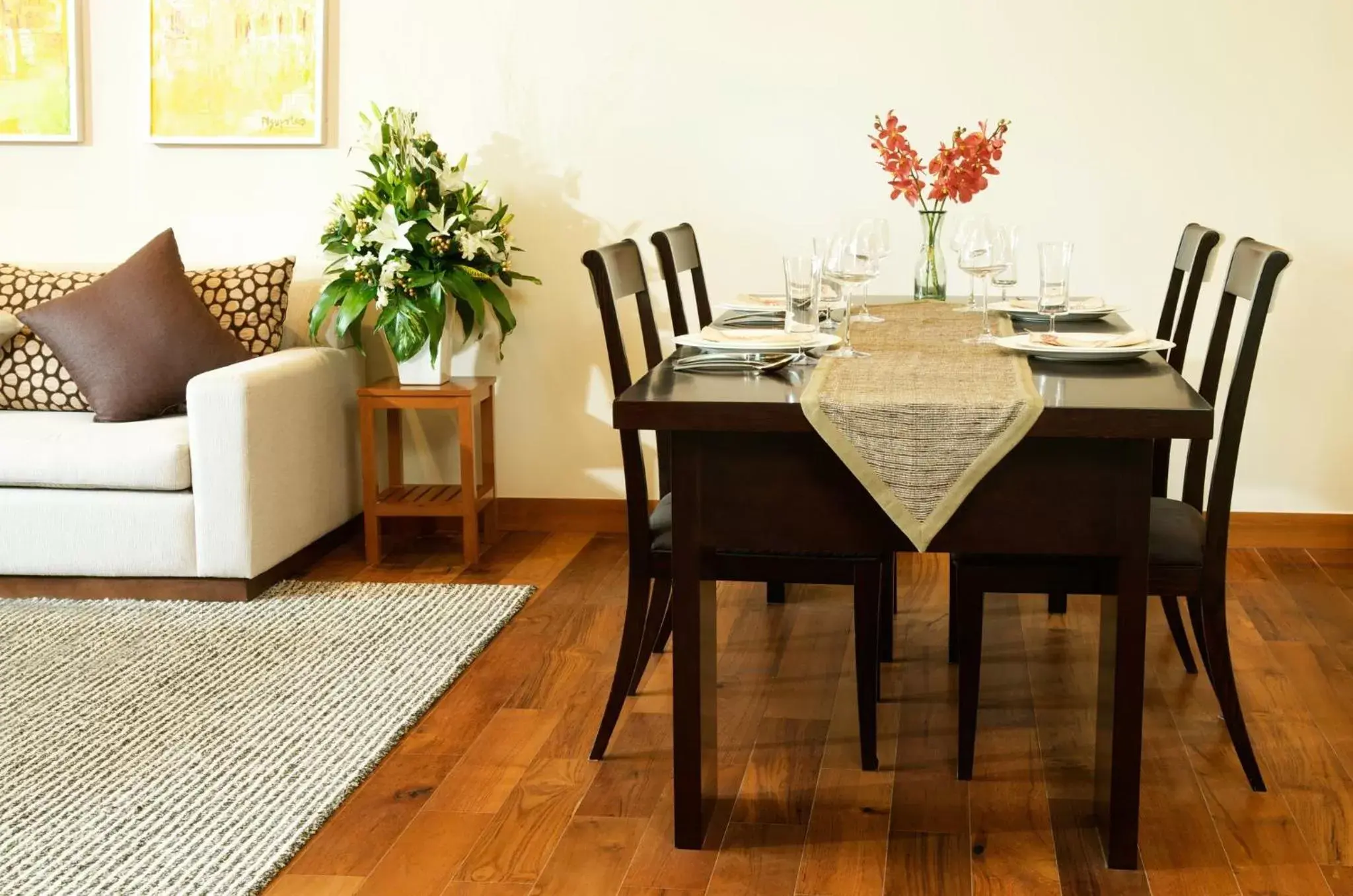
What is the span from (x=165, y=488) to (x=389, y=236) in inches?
35.5

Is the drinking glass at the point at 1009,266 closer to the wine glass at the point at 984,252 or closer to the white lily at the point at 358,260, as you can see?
the wine glass at the point at 984,252

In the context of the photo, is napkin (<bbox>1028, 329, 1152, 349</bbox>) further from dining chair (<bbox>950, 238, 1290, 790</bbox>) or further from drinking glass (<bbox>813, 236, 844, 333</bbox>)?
drinking glass (<bbox>813, 236, 844, 333</bbox>)

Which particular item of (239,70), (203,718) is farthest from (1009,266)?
(239,70)

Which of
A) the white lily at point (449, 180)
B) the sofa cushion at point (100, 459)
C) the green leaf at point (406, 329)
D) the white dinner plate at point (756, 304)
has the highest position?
the white lily at point (449, 180)

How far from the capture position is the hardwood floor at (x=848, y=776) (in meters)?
2.25

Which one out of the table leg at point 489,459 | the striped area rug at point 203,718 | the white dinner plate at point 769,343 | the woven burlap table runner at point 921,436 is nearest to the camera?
the woven burlap table runner at point 921,436

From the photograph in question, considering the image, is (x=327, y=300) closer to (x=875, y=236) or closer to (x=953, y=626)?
(x=875, y=236)

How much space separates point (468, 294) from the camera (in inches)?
159

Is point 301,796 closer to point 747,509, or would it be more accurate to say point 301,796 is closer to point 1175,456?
point 747,509

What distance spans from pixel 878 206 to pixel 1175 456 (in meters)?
1.15

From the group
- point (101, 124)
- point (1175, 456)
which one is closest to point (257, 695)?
point (101, 124)

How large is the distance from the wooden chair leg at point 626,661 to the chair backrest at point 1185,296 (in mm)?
1063

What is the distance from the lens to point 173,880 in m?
2.23

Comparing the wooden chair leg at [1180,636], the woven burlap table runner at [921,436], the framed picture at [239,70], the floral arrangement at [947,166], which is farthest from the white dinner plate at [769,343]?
the framed picture at [239,70]
